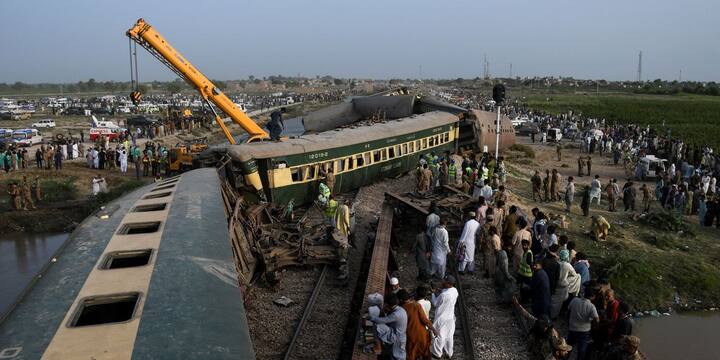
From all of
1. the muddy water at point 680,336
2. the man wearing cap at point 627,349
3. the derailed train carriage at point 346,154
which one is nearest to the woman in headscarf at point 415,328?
the man wearing cap at point 627,349

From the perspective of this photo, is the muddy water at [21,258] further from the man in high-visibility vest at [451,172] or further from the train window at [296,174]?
the man in high-visibility vest at [451,172]

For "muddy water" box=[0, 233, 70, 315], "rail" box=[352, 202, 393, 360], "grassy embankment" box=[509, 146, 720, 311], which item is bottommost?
"muddy water" box=[0, 233, 70, 315]

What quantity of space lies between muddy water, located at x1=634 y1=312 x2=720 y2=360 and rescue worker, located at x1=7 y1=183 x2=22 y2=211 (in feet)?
69.5

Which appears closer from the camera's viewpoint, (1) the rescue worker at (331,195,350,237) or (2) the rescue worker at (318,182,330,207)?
(1) the rescue worker at (331,195,350,237)

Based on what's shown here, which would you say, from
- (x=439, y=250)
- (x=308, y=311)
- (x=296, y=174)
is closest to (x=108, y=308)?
(x=308, y=311)

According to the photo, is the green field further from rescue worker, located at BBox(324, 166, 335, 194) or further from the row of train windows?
rescue worker, located at BBox(324, 166, 335, 194)

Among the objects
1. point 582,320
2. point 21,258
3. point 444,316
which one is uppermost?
point 444,316

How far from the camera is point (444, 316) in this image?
8.92 meters

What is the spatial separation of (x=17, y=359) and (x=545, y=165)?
34.9 meters

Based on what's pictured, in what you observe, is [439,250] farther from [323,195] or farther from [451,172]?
[451,172]

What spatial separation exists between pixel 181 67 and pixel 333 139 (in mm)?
9209

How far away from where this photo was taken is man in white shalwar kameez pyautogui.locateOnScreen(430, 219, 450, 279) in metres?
12.2

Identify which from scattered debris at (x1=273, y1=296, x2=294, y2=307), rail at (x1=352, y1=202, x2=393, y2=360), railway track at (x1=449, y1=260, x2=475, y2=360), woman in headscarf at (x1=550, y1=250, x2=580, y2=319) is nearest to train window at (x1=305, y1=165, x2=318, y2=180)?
rail at (x1=352, y1=202, x2=393, y2=360)

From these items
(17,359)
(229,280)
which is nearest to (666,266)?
(229,280)
